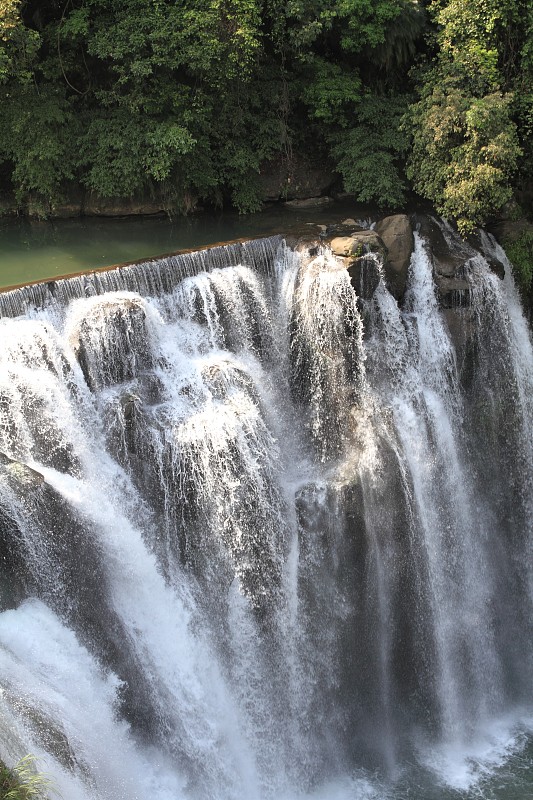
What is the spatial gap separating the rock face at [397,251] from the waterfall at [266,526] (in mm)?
238

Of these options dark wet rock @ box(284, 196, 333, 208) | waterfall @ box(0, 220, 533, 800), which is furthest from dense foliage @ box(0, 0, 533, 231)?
waterfall @ box(0, 220, 533, 800)

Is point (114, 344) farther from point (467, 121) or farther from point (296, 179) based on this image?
point (296, 179)

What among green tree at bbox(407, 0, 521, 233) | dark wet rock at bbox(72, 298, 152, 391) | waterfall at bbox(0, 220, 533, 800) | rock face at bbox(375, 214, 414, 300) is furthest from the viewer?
green tree at bbox(407, 0, 521, 233)

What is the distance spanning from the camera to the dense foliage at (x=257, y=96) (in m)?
14.7

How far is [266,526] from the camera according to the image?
36.9 ft

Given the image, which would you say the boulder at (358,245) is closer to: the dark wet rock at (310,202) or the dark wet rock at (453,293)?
the dark wet rock at (453,293)

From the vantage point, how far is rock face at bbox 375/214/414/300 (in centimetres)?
1355

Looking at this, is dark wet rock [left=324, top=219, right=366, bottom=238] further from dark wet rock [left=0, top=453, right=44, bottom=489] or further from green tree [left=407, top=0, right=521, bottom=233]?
dark wet rock [left=0, top=453, right=44, bottom=489]

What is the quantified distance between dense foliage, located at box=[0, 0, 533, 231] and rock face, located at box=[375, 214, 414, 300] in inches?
57.6

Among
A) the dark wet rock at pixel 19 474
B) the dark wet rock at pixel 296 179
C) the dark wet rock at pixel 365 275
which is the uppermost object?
the dark wet rock at pixel 296 179

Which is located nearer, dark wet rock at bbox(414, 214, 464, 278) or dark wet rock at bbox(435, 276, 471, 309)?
dark wet rock at bbox(435, 276, 471, 309)

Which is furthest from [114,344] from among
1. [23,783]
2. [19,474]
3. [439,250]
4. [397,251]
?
[439,250]

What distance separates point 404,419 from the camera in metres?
12.7

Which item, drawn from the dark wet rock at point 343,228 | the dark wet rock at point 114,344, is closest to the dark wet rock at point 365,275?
the dark wet rock at point 343,228
